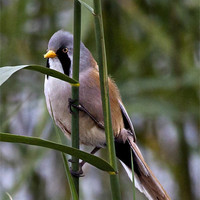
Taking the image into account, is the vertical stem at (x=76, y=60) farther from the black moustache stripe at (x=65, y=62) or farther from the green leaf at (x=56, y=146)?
the black moustache stripe at (x=65, y=62)

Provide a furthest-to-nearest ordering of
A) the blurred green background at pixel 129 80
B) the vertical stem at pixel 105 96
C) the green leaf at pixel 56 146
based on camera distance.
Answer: the blurred green background at pixel 129 80 → the vertical stem at pixel 105 96 → the green leaf at pixel 56 146

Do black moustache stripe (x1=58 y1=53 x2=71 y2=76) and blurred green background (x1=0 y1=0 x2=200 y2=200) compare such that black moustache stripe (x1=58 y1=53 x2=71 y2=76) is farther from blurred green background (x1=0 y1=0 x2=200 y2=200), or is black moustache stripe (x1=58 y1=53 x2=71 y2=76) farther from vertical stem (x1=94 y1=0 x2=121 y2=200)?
blurred green background (x1=0 y1=0 x2=200 y2=200)

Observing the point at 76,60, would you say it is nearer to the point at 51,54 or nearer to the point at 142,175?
the point at 51,54

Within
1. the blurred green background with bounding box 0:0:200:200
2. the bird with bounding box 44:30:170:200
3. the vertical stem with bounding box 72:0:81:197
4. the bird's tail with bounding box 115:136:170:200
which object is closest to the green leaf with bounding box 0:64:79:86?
the vertical stem with bounding box 72:0:81:197

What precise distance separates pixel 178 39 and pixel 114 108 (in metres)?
1.21

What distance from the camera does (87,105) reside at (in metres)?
2.41

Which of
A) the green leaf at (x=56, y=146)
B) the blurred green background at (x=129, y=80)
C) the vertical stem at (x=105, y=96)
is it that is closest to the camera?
the green leaf at (x=56, y=146)

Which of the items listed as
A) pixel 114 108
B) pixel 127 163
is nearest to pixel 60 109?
pixel 114 108

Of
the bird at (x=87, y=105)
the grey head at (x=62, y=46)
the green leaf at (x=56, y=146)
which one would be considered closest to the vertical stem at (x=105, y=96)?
the green leaf at (x=56, y=146)

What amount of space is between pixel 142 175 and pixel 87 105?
433 millimetres

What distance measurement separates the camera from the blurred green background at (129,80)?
343cm

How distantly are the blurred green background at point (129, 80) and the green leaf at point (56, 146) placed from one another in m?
1.83

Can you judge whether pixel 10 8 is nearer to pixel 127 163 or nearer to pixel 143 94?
pixel 143 94

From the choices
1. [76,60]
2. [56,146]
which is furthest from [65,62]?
[56,146]
